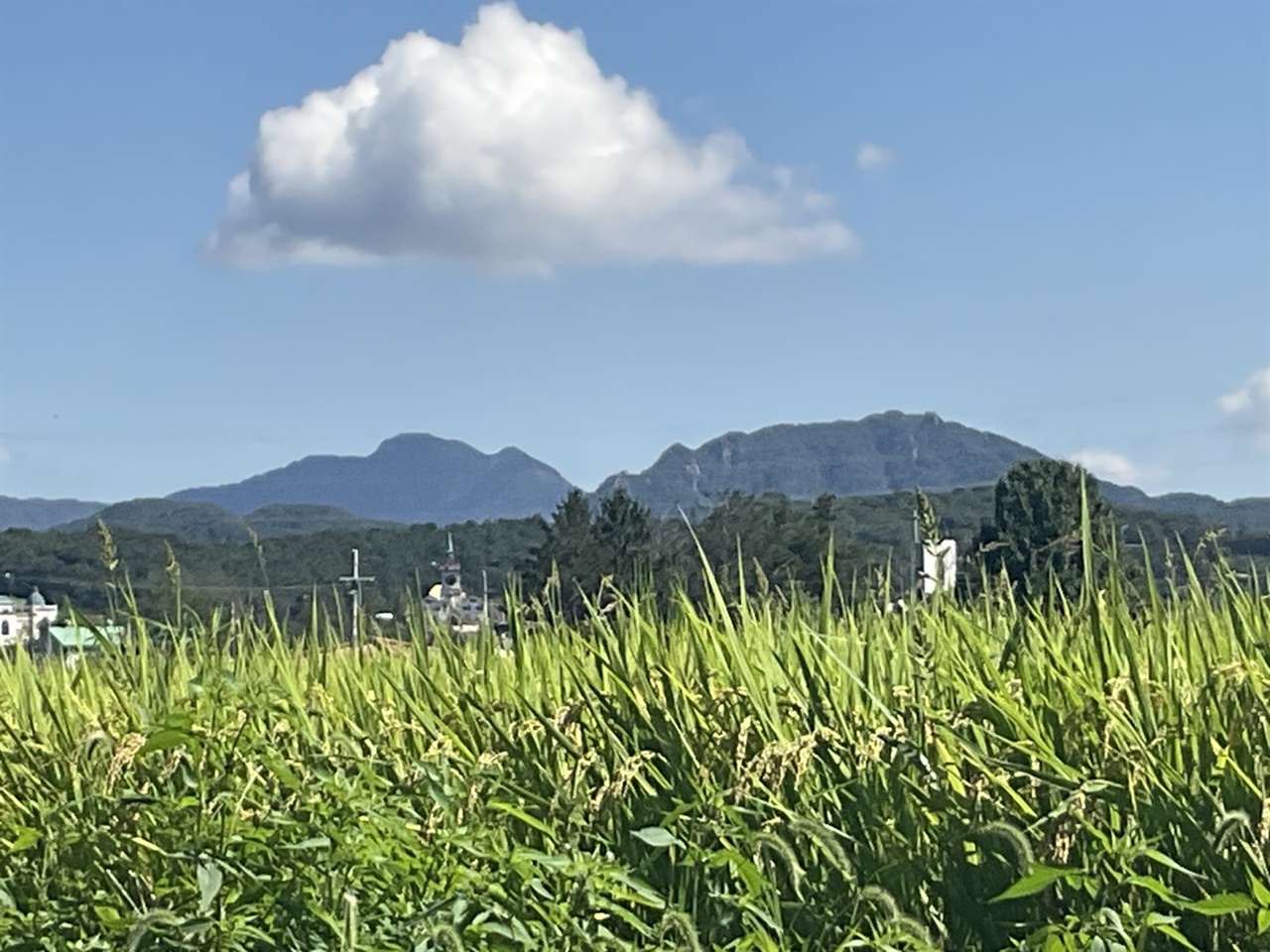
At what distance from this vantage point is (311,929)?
292 cm

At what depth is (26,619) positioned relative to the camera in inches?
247

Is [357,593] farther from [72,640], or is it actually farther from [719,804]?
[719,804]

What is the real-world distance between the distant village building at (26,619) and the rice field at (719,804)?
83.6 inches

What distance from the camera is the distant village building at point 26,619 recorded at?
19.8 feet

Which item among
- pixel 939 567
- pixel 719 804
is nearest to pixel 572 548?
pixel 939 567

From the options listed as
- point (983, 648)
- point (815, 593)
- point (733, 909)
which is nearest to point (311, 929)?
point (733, 909)

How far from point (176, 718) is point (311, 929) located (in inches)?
22.2

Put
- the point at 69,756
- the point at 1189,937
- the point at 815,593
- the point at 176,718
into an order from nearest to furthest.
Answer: the point at 1189,937 < the point at 176,718 < the point at 69,756 < the point at 815,593

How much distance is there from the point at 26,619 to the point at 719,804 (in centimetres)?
425

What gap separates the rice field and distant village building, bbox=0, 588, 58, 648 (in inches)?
83.6

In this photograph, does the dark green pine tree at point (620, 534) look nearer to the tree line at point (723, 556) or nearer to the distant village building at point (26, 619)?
the tree line at point (723, 556)

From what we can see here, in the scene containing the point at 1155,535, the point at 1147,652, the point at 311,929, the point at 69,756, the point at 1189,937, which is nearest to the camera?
the point at 1189,937

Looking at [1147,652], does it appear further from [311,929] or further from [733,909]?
[311,929]

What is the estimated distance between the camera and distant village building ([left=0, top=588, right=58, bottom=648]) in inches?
238
